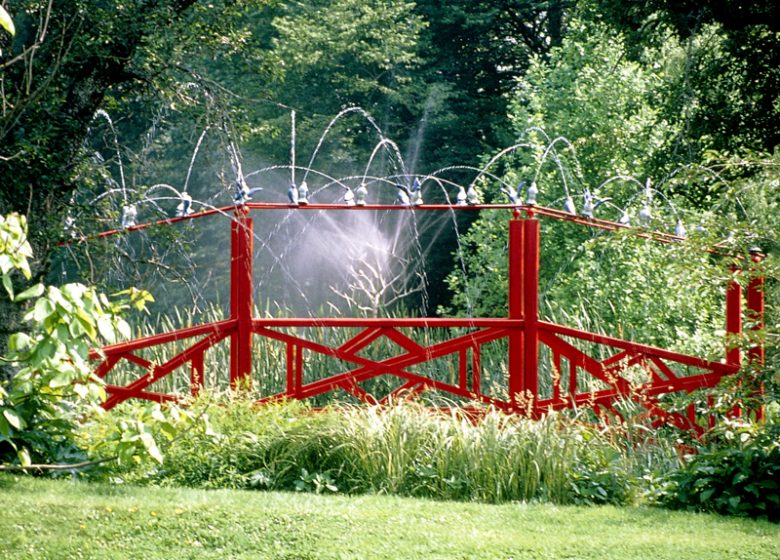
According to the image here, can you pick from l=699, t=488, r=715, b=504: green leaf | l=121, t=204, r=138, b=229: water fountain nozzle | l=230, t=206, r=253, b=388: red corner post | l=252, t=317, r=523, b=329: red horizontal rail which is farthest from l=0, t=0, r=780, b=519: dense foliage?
l=252, t=317, r=523, b=329: red horizontal rail

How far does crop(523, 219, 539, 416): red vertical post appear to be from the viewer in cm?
808

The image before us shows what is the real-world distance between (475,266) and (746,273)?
9012 millimetres

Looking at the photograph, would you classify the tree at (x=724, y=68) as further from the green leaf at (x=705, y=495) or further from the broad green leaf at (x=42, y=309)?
the broad green leaf at (x=42, y=309)

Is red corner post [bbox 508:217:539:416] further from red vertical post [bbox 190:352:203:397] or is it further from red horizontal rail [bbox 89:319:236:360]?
red vertical post [bbox 190:352:203:397]

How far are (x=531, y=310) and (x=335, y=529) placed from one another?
3226mm

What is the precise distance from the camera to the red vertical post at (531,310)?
26.5ft

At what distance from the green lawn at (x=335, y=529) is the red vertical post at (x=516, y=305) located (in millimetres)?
2058

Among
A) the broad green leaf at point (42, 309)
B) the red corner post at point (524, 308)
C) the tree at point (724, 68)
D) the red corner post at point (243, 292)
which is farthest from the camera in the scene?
the tree at point (724, 68)

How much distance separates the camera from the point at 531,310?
8.12 meters

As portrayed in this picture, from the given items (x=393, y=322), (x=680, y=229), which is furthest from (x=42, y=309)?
(x=680, y=229)

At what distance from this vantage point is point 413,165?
918 inches

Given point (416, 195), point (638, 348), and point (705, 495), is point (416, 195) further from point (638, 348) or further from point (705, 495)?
point (705, 495)

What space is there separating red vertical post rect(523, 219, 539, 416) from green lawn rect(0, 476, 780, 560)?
7.00 ft

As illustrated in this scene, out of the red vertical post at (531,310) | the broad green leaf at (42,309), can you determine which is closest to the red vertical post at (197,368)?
the red vertical post at (531,310)
